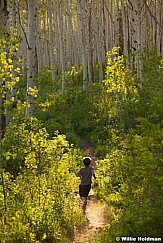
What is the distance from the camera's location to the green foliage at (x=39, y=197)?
566 centimetres

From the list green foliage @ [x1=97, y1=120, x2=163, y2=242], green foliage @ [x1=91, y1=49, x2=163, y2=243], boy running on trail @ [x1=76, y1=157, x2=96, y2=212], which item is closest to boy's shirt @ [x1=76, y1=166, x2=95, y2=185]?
boy running on trail @ [x1=76, y1=157, x2=96, y2=212]

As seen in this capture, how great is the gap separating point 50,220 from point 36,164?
119 cm

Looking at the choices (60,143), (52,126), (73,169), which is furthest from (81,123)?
(60,143)

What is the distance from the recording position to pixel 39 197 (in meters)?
6.20

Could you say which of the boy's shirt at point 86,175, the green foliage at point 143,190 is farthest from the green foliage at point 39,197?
the green foliage at point 143,190

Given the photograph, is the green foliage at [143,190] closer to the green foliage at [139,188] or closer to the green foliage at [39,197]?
the green foliage at [139,188]

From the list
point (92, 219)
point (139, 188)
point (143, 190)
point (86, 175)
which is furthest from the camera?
point (86, 175)

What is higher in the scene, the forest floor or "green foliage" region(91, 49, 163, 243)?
"green foliage" region(91, 49, 163, 243)

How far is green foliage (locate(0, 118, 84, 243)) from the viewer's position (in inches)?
223

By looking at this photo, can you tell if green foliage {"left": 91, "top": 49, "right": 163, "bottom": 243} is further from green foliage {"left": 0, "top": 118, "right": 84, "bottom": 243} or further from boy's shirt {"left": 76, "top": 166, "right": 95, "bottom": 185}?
green foliage {"left": 0, "top": 118, "right": 84, "bottom": 243}

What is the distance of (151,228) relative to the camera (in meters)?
4.59

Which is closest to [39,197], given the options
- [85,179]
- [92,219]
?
[92,219]

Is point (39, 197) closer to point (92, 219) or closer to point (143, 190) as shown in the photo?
point (92, 219)

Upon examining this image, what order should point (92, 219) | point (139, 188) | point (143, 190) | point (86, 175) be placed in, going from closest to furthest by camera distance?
point (143, 190) < point (139, 188) < point (92, 219) < point (86, 175)
